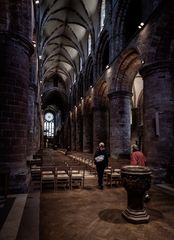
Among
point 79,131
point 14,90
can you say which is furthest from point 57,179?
point 79,131

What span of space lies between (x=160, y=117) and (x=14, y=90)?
244 inches

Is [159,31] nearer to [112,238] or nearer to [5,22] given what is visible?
[5,22]

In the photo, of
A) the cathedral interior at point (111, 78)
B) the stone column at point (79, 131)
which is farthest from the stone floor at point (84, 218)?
the stone column at point (79, 131)

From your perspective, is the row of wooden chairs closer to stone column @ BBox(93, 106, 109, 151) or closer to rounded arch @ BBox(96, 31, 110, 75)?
stone column @ BBox(93, 106, 109, 151)

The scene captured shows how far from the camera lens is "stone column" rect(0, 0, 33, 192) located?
280 inches

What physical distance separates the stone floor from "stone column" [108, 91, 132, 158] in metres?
7.79

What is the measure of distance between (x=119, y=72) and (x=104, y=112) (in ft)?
21.8

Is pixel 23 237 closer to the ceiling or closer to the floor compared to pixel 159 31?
closer to the floor

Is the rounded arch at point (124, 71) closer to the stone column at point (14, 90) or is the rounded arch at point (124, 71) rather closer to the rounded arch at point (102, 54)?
the rounded arch at point (102, 54)

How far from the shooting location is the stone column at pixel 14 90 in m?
7.11

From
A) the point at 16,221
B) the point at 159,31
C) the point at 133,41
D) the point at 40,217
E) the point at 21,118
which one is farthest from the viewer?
the point at 133,41

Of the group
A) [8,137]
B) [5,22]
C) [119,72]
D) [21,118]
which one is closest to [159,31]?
[119,72]

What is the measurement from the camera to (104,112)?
69.5 ft

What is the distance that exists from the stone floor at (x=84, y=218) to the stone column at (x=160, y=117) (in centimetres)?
218
